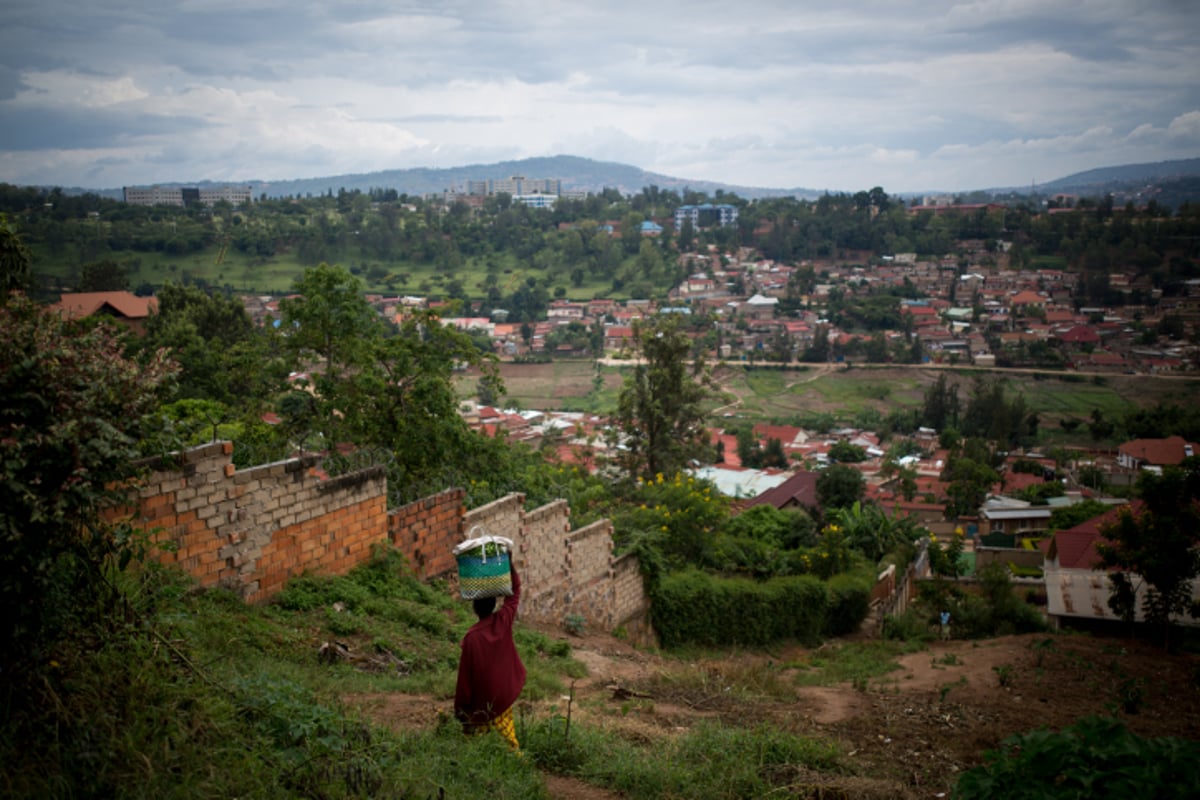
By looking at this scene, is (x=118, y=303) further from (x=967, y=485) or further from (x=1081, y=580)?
(x=967, y=485)

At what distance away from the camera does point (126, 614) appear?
3977 millimetres

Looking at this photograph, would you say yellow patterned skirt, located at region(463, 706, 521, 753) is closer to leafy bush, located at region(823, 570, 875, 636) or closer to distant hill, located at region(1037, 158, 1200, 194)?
leafy bush, located at region(823, 570, 875, 636)

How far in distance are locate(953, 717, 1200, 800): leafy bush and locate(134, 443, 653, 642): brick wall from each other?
11.5 feet

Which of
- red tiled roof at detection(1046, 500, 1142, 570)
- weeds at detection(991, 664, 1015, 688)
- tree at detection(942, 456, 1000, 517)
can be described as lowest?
tree at detection(942, 456, 1000, 517)

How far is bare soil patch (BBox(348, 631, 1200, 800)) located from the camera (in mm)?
5715

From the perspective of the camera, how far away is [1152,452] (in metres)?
39.5

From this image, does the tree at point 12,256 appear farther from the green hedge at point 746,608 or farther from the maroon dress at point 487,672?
the green hedge at point 746,608

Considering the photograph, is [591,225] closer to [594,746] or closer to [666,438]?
[666,438]

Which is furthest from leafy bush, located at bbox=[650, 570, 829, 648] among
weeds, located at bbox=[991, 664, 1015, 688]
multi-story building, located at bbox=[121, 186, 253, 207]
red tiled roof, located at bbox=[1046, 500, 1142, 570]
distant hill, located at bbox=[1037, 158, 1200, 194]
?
distant hill, located at bbox=[1037, 158, 1200, 194]

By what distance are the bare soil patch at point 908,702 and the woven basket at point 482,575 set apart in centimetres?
102

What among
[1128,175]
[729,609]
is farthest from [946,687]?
[1128,175]

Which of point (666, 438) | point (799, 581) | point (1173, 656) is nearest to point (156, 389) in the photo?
point (799, 581)

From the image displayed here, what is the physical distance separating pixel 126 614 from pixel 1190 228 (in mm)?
93080

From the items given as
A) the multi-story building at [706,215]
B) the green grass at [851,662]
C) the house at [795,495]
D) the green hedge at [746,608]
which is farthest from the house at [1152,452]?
the multi-story building at [706,215]
